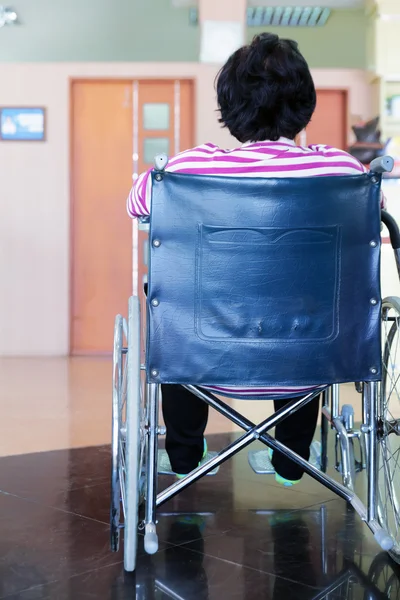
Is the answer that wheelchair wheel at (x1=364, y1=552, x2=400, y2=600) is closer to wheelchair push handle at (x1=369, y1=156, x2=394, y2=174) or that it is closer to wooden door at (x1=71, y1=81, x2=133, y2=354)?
wheelchair push handle at (x1=369, y1=156, x2=394, y2=174)

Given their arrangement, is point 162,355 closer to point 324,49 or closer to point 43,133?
point 43,133

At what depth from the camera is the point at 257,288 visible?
4.43 ft

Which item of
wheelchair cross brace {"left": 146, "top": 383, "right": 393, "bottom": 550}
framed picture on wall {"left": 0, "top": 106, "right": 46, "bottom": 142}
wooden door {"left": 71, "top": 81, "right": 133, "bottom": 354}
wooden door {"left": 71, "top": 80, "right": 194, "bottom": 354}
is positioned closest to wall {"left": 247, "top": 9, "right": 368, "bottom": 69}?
wooden door {"left": 71, "top": 80, "right": 194, "bottom": 354}

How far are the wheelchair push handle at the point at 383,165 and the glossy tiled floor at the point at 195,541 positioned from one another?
2.45ft

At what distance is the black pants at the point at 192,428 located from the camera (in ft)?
5.95

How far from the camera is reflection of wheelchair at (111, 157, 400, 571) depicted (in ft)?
4.37

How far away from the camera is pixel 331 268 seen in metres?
1.36

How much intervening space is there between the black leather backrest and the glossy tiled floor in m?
0.38

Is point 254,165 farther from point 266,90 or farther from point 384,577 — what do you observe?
point 384,577

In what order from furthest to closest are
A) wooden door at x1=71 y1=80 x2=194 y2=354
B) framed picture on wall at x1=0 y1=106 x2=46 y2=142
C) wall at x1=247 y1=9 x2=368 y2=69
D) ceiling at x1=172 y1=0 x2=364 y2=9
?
1. wall at x1=247 y1=9 x2=368 y2=69
2. ceiling at x1=172 y1=0 x2=364 y2=9
3. wooden door at x1=71 y1=80 x2=194 y2=354
4. framed picture on wall at x1=0 y1=106 x2=46 y2=142

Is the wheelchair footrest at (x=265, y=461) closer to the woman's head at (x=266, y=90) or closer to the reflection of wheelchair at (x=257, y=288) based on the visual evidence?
the reflection of wheelchair at (x=257, y=288)

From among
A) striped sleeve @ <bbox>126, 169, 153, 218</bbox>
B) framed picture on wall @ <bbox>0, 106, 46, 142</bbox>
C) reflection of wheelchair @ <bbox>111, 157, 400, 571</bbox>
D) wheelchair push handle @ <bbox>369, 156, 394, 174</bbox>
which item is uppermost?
framed picture on wall @ <bbox>0, 106, 46, 142</bbox>

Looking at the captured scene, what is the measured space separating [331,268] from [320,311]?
0.26 ft

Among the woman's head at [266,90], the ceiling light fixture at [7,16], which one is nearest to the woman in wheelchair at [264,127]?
the woman's head at [266,90]
